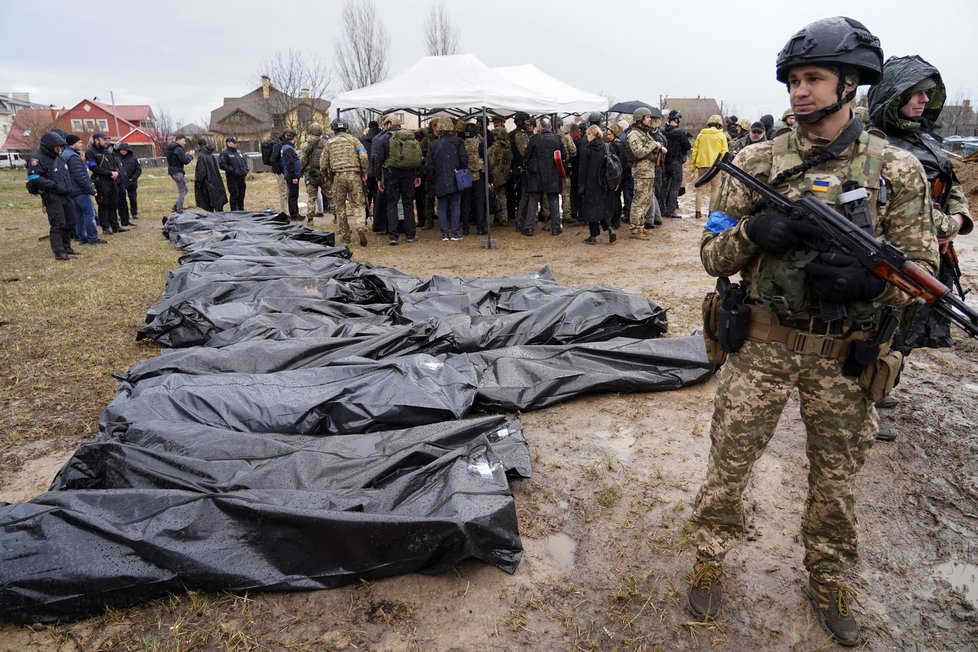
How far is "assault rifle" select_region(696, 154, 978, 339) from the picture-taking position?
1726 millimetres

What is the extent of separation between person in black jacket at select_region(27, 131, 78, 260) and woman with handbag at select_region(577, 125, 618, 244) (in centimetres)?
742

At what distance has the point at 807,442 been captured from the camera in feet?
6.76

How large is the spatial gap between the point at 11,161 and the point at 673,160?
150 feet

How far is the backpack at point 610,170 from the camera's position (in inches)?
332

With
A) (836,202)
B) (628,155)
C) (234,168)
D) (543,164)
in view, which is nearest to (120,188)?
(234,168)

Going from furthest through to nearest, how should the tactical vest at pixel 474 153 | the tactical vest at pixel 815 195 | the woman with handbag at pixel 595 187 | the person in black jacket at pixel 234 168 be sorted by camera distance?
the person in black jacket at pixel 234 168, the tactical vest at pixel 474 153, the woman with handbag at pixel 595 187, the tactical vest at pixel 815 195

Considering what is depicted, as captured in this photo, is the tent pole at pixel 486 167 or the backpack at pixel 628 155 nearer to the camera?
the tent pole at pixel 486 167

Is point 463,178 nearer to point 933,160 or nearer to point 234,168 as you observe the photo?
point 234,168

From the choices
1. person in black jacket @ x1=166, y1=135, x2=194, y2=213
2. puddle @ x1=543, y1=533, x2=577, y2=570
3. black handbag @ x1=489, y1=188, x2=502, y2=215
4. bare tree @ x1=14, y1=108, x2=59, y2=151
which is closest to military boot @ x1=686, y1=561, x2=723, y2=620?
puddle @ x1=543, y1=533, x2=577, y2=570

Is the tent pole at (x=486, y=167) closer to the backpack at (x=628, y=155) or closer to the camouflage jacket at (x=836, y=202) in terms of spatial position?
the backpack at (x=628, y=155)

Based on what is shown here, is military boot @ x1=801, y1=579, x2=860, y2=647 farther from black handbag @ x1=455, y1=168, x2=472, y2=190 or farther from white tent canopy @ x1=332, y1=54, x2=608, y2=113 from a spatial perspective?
black handbag @ x1=455, y1=168, x2=472, y2=190

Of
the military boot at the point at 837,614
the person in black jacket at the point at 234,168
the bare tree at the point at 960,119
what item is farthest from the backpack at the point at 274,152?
the bare tree at the point at 960,119

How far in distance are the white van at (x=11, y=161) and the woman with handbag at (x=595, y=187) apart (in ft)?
145

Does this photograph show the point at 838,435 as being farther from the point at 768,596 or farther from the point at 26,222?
the point at 26,222
